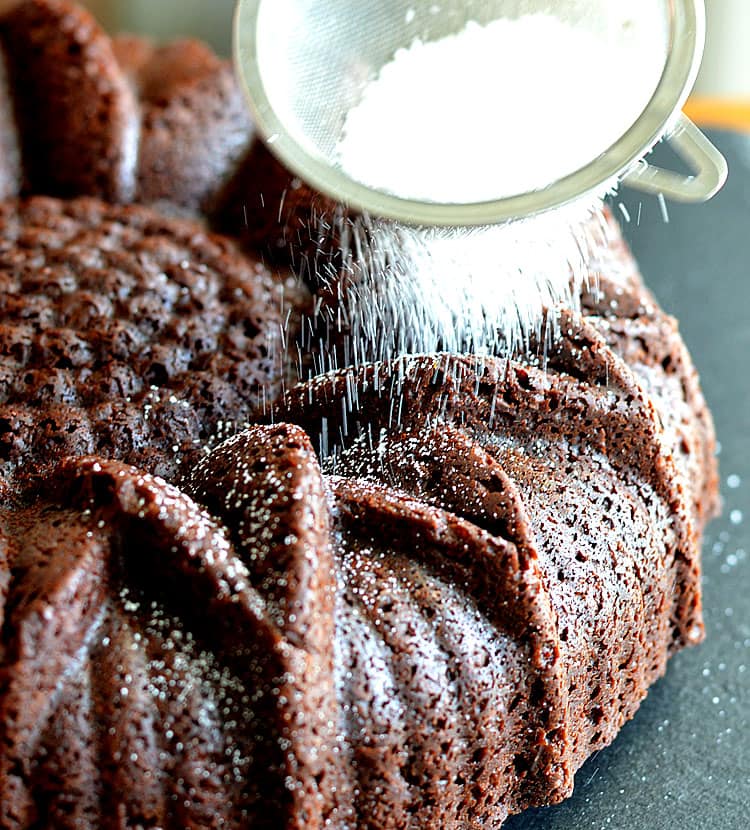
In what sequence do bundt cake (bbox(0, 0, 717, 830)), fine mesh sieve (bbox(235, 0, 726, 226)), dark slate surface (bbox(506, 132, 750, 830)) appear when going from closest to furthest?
1. bundt cake (bbox(0, 0, 717, 830))
2. fine mesh sieve (bbox(235, 0, 726, 226))
3. dark slate surface (bbox(506, 132, 750, 830))

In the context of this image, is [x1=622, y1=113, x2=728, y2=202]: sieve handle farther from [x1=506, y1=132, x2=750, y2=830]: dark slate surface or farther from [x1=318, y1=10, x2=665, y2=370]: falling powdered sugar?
[x1=506, y1=132, x2=750, y2=830]: dark slate surface

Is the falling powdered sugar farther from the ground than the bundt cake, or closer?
farther from the ground

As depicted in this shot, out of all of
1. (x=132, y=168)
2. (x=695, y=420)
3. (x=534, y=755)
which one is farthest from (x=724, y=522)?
(x=132, y=168)

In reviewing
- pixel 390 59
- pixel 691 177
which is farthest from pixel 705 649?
pixel 390 59

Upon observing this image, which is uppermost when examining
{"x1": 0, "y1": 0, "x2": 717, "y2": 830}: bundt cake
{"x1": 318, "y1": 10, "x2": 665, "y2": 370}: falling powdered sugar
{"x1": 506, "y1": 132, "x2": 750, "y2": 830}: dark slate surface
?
{"x1": 318, "y1": 10, "x2": 665, "y2": 370}: falling powdered sugar

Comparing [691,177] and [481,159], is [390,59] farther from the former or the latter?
[691,177]

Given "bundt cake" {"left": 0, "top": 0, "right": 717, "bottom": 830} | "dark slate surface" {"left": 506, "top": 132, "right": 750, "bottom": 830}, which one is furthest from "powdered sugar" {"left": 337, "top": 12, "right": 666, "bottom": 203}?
"dark slate surface" {"left": 506, "top": 132, "right": 750, "bottom": 830}
